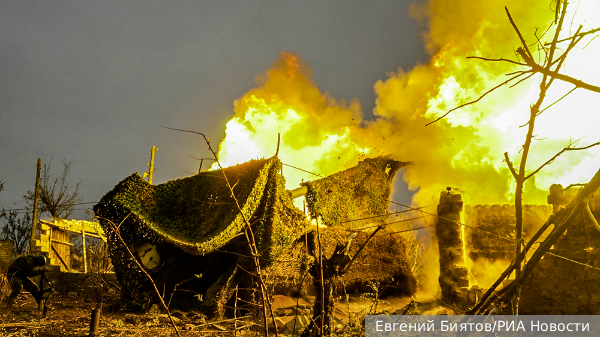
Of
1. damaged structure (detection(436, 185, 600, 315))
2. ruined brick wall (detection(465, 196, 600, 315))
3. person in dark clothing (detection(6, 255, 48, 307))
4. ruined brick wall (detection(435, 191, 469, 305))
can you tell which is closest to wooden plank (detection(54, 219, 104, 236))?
person in dark clothing (detection(6, 255, 48, 307))

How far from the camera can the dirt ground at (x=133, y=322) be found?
326 inches

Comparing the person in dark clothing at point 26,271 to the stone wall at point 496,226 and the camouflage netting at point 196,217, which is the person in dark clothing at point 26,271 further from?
the stone wall at point 496,226

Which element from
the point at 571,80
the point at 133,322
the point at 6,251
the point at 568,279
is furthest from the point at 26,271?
the point at 6,251

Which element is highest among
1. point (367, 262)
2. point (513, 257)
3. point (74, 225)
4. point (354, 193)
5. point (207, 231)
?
point (354, 193)

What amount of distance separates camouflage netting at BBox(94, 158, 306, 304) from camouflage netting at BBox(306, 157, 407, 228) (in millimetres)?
1543

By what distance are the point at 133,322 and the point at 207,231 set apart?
9.65ft

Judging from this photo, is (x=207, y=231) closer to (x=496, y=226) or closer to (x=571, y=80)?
(x=496, y=226)

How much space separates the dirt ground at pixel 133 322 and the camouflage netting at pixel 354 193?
10.2 ft

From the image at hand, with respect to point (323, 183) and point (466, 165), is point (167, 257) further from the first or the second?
point (466, 165)

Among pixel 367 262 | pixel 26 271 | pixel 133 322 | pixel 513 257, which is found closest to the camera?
pixel 133 322

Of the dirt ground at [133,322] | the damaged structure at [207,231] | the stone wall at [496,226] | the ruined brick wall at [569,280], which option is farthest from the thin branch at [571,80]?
the stone wall at [496,226]

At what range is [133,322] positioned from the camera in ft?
33.7

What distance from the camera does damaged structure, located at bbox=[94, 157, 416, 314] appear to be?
11742mm

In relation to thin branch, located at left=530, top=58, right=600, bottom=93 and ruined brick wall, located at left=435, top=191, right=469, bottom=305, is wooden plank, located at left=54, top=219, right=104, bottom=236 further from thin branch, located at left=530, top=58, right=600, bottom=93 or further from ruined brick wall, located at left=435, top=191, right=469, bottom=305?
thin branch, located at left=530, top=58, right=600, bottom=93
